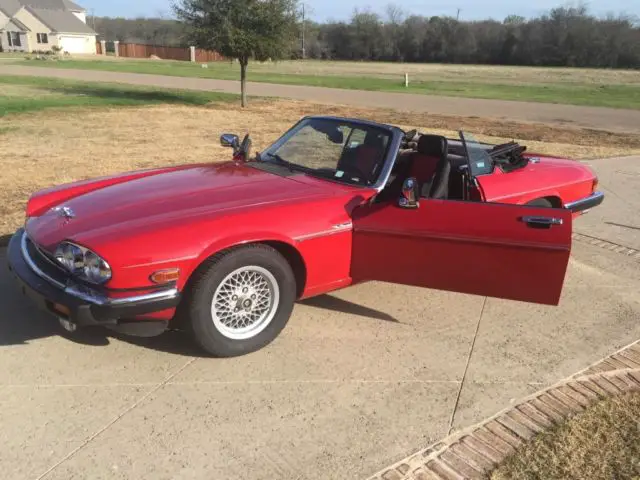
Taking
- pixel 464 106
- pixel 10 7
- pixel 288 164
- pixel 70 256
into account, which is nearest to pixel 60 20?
pixel 10 7

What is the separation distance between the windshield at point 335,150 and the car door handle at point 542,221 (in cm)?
109

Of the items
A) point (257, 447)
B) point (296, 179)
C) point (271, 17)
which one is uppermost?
point (271, 17)

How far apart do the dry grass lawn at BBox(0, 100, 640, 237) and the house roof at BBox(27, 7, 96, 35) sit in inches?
2530

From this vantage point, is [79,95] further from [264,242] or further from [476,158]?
[264,242]

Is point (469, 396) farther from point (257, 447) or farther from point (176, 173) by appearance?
point (176, 173)

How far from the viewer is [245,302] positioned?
11.9 feet

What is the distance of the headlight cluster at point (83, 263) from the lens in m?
3.17

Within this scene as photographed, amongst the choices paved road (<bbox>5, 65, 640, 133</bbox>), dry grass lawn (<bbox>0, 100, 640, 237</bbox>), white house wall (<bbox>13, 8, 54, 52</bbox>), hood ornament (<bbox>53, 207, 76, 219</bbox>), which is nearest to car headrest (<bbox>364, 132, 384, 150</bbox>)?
hood ornament (<bbox>53, 207, 76, 219</bbox>)

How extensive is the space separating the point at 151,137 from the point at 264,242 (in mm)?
10069

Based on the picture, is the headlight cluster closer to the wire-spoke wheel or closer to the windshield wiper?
the wire-spoke wheel

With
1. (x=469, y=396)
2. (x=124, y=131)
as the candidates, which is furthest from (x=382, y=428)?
(x=124, y=131)

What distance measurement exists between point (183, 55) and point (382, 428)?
7527 centimetres

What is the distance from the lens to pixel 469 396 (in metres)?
3.41

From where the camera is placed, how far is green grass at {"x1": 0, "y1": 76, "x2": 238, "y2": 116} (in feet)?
61.2
